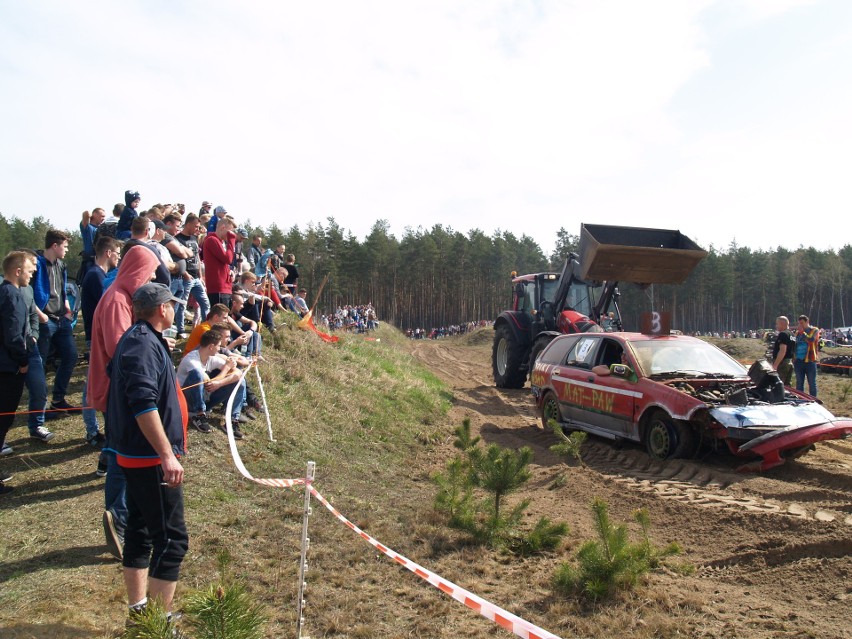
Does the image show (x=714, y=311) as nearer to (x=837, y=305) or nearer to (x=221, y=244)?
(x=837, y=305)

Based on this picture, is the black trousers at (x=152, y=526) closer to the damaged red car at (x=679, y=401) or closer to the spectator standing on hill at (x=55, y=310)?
the spectator standing on hill at (x=55, y=310)

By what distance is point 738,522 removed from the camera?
5281 mm

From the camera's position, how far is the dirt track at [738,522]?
3.70 metres

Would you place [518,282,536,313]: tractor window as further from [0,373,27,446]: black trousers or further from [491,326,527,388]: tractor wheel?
[0,373,27,446]: black trousers

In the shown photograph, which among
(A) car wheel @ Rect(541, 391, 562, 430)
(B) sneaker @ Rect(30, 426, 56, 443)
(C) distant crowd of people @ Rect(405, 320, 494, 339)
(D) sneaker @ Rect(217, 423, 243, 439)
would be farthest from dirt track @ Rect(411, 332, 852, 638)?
(C) distant crowd of people @ Rect(405, 320, 494, 339)

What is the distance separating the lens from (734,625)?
11.6 ft

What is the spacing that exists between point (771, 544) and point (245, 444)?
5179mm

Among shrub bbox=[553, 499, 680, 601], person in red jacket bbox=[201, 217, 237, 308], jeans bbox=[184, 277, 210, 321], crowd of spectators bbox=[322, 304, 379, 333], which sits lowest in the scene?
shrub bbox=[553, 499, 680, 601]

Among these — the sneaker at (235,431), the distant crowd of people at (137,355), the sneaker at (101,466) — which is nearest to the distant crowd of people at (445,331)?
the distant crowd of people at (137,355)

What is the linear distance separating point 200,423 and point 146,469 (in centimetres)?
366

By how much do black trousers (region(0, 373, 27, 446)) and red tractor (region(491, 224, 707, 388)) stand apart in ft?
30.6

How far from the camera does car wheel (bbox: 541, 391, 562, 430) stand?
33.2ft

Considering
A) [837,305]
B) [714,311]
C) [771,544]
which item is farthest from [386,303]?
[771,544]

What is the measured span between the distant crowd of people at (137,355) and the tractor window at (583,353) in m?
4.87
